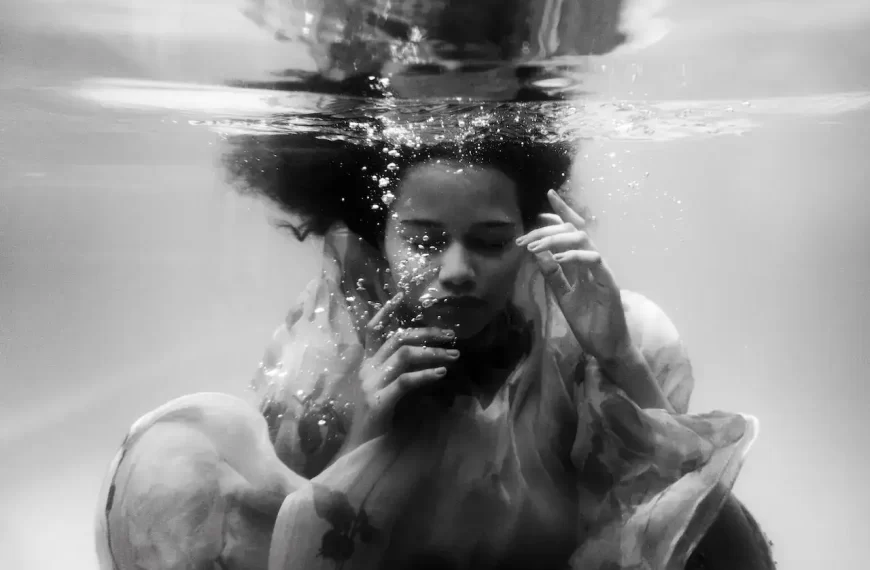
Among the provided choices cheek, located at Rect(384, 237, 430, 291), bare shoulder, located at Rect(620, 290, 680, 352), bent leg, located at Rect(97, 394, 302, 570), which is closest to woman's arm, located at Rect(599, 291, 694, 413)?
bare shoulder, located at Rect(620, 290, 680, 352)

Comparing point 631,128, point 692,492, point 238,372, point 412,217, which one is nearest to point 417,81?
point 412,217

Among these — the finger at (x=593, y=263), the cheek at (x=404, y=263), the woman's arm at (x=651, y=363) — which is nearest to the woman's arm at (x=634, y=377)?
the woman's arm at (x=651, y=363)

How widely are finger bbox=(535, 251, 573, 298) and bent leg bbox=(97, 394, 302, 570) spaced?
492 mm

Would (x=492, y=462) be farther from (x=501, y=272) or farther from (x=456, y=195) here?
(x=456, y=195)

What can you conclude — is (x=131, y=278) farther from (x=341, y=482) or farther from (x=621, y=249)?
(x=621, y=249)

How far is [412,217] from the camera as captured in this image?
0.84m

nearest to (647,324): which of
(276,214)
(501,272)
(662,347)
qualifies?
(662,347)

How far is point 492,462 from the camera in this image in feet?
2.76

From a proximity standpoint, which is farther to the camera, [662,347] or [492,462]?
[662,347]

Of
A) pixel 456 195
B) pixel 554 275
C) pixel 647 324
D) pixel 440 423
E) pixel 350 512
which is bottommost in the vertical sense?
pixel 350 512

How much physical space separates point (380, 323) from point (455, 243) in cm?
17

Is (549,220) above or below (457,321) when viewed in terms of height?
above

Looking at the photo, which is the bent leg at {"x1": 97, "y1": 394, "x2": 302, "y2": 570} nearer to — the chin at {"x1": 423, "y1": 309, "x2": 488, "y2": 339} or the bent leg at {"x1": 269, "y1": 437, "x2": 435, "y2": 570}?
the bent leg at {"x1": 269, "y1": 437, "x2": 435, "y2": 570}

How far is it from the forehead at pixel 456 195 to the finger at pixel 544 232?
33 mm
